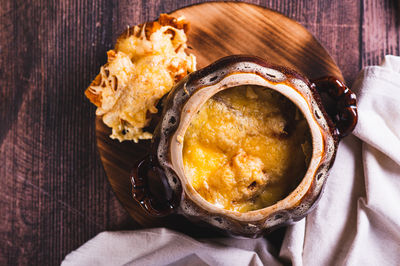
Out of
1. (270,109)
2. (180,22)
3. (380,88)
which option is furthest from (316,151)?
(180,22)

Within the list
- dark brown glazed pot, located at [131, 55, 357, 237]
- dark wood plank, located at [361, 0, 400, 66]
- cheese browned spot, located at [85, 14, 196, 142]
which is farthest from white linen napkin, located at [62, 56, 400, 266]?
cheese browned spot, located at [85, 14, 196, 142]

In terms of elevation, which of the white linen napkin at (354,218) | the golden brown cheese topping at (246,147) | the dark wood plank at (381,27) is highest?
the dark wood plank at (381,27)

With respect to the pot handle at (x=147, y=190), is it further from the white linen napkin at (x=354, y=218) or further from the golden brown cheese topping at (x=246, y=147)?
the white linen napkin at (x=354, y=218)

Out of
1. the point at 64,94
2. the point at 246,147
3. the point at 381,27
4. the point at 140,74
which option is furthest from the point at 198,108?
the point at 381,27

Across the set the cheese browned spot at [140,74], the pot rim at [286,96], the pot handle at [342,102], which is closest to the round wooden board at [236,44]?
the cheese browned spot at [140,74]

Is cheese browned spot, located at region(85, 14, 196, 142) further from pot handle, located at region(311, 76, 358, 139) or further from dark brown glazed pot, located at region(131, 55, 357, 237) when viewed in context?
pot handle, located at region(311, 76, 358, 139)

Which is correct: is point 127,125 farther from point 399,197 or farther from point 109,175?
point 399,197
